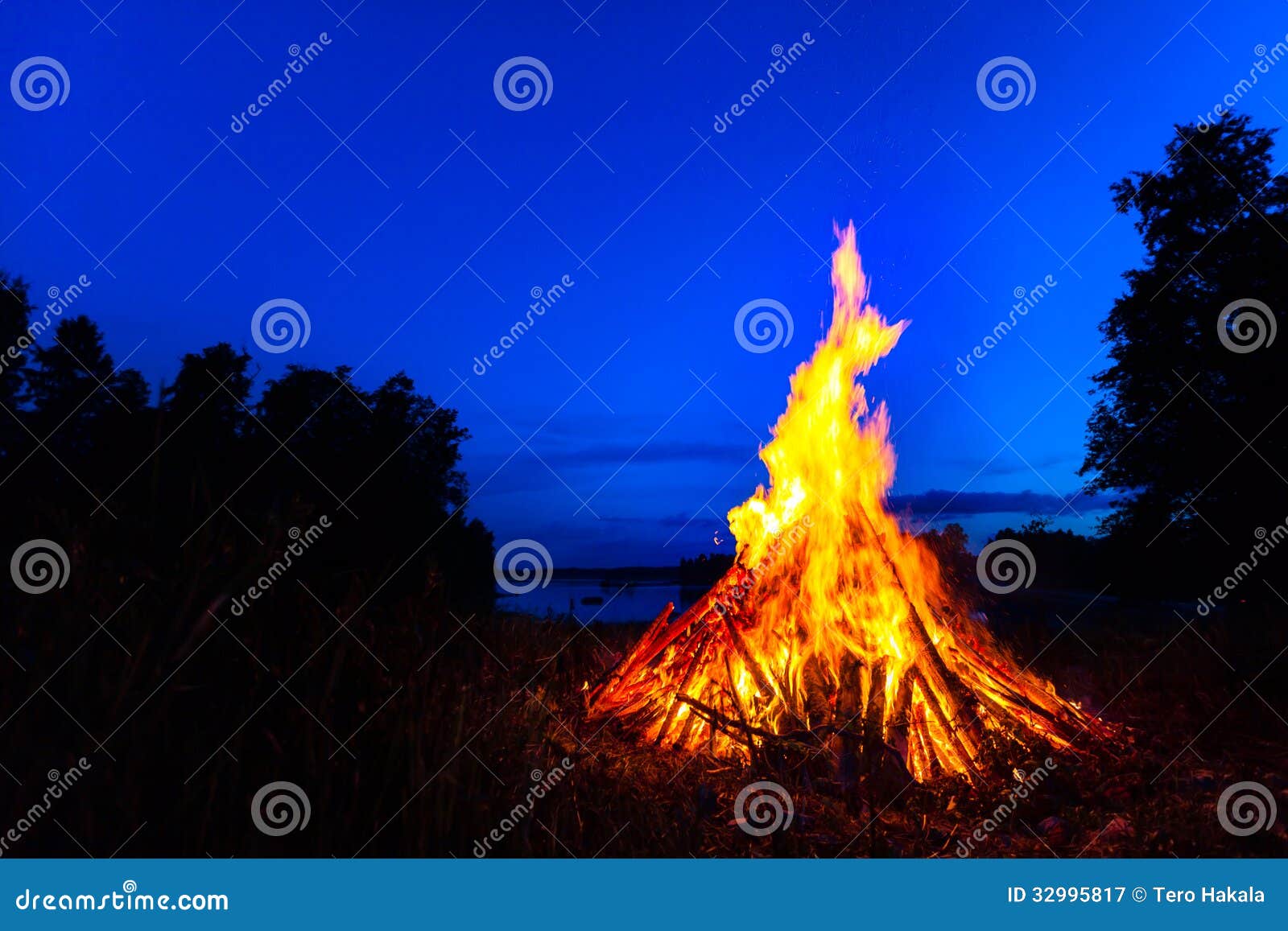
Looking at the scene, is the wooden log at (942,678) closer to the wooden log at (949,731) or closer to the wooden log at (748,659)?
the wooden log at (949,731)

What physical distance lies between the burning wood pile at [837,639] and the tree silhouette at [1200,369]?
10.0 m

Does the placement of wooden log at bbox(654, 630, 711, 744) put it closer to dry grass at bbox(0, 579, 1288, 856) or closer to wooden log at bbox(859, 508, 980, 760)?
dry grass at bbox(0, 579, 1288, 856)

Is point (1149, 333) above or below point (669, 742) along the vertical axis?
above

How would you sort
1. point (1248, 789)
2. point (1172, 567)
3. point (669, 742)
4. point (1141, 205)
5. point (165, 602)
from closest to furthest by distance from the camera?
point (165, 602) < point (1248, 789) < point (669, 742) < point (1172, 567) < point (1141, 205)

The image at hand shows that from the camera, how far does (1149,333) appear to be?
56.3 ft

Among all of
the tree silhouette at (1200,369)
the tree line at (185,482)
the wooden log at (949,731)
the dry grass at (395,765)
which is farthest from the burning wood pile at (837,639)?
the tree silhouette at (1200,369)

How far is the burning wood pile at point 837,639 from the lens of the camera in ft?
21.6

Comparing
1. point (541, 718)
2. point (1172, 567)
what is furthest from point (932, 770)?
point (1172, 567)

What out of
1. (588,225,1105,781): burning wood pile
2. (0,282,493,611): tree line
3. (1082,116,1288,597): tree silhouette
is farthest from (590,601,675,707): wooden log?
(1082,116,1288,597): tree silhouette

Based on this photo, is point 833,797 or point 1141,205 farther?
point 1141,205

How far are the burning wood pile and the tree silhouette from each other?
1004 centimetres

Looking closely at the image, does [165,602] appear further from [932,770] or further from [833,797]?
[932,770]

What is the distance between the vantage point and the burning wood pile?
6.58 metres

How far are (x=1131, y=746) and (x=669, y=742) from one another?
3.53 meters
